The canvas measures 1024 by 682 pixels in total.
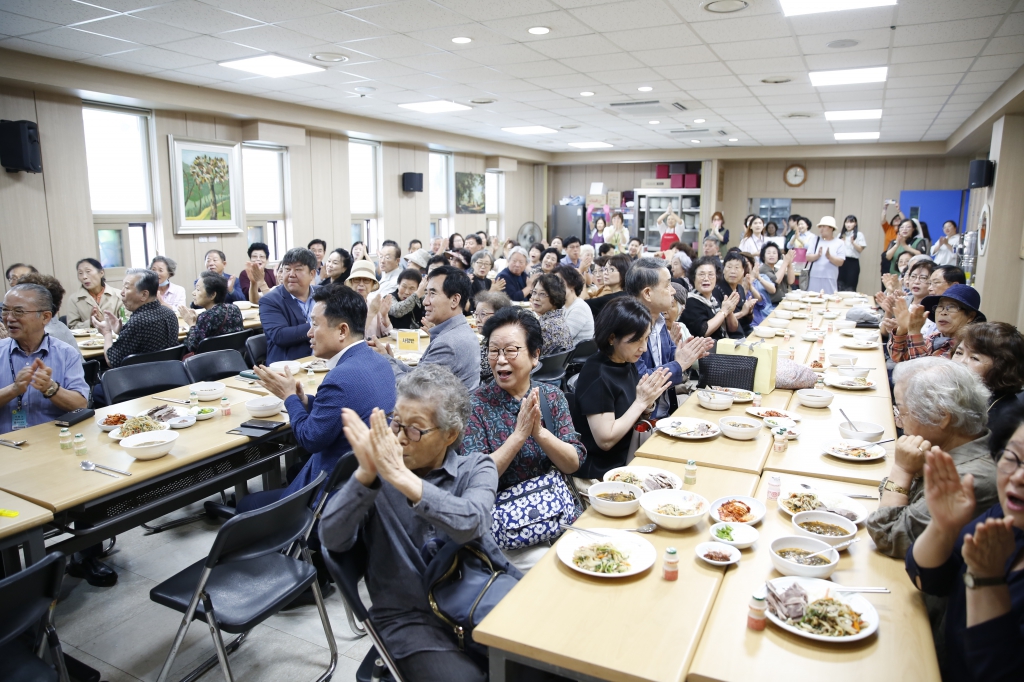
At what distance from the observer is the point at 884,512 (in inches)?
76.2

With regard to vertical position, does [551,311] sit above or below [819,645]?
above

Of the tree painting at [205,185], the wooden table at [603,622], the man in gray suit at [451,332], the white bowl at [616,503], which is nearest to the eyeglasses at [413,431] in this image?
the wooden table at [603,622]

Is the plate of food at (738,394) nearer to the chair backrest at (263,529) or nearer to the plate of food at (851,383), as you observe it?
the plate of food at (851,383)

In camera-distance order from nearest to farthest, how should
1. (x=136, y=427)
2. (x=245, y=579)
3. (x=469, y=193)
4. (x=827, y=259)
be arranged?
(x=245, y=579), (x=136, y=427), (x=827, y=259), (x=469, y=193)

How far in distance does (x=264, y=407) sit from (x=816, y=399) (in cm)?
287

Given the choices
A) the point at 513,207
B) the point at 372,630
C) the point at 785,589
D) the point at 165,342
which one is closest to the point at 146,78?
the point at 165,342

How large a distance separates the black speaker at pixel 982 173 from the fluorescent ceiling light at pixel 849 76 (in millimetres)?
2502

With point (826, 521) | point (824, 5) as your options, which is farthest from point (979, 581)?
point (824, 5)

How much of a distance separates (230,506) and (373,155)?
863 cm

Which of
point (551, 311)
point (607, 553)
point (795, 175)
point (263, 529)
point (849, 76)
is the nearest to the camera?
point (607, 553)

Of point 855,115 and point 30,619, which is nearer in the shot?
point 30,619

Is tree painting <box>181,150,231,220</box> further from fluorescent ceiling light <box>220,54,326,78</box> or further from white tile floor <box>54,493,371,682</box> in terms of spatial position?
white tile floor <box>54,493,371,682</box>

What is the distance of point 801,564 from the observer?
179 cm

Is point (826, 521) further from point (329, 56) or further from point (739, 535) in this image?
point (329, 56)
